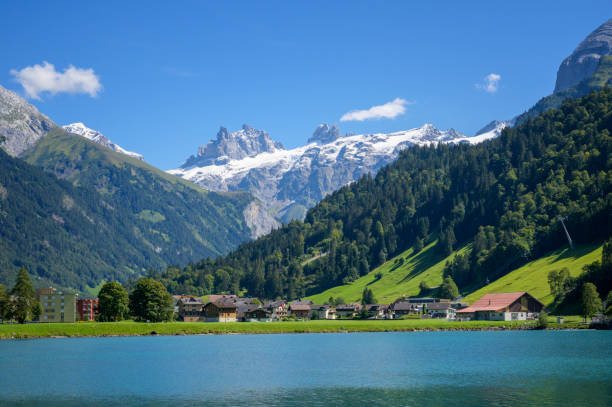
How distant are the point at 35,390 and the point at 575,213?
6983 inches

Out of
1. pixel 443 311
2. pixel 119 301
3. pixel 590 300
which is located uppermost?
pixel 119 301

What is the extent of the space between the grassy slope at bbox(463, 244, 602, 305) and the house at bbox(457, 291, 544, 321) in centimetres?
315

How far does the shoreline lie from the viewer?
419 feet

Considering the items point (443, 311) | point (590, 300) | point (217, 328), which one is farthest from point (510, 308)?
point (217, 328)

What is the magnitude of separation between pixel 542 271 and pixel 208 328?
98.7m

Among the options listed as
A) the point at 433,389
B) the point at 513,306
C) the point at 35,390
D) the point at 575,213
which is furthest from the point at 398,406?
the point at 575,213

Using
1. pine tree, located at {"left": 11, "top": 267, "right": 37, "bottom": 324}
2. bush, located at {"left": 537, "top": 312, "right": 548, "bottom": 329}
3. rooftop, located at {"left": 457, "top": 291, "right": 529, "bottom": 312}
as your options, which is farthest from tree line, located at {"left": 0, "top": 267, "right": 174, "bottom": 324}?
bush, located at {"left": 537, "top": 312, "right": 548, "bottom": 329}

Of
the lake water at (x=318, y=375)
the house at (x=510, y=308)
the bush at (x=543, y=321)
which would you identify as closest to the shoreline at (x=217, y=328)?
the bush at (x=543, y=321)

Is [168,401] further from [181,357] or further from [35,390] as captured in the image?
[181,357]

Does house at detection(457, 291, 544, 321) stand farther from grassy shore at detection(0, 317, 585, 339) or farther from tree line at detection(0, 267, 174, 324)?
tree line at detection(0, 267, 174, 324)

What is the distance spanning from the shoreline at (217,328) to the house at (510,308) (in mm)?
7636

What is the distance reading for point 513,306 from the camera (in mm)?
162250

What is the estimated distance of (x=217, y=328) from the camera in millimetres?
149875

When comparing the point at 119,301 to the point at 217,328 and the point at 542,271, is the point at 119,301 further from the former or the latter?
the point at 542,271
